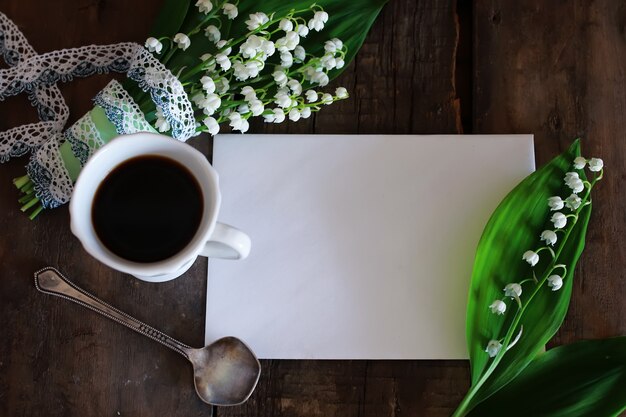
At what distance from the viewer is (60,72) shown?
71cm

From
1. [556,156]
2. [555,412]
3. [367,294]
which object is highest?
[556,156]

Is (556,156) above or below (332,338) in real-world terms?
above

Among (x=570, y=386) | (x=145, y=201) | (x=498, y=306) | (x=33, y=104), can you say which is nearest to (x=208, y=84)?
(x=145, y=201)

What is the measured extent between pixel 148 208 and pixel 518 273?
1.29ft

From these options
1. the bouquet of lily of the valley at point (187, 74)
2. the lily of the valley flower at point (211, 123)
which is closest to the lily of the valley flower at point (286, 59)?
the bouquet of lily of the valley at point (187, 74)

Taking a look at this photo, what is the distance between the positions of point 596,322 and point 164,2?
61 centimetres

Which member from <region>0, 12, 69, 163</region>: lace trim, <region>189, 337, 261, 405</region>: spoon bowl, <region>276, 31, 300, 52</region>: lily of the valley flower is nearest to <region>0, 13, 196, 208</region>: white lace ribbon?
<region>0, 12, 69, 163</region>: lace trim

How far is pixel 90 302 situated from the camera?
0.69 metres

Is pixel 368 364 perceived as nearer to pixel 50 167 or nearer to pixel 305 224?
pixel 305 224

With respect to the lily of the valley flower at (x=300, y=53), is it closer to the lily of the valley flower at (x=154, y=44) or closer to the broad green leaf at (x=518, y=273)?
the lily of the valley flower at (x=154, y=44)

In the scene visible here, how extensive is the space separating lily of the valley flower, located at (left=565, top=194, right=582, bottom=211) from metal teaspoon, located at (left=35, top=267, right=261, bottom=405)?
37cm

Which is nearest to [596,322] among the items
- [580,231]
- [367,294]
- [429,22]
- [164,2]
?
[580,231]

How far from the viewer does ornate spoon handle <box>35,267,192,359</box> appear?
2.25ft

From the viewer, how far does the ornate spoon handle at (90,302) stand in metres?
0.69
